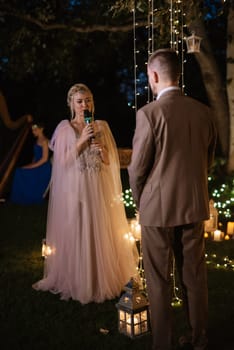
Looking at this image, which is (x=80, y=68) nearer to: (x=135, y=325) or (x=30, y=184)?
(x=30, y=184)

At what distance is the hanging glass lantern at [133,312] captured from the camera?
11.7 feet

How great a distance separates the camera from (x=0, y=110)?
348 inches

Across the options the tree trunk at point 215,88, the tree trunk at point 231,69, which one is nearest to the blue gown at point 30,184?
the tree trunk at point 215,88

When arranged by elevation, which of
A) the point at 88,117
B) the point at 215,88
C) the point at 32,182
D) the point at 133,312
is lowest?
the point at 133,312

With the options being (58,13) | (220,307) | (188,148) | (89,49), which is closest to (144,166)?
(188,148)

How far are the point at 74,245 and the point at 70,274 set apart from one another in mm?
291

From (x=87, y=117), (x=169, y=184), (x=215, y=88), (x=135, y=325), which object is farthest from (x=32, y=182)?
(x=169, y=184)

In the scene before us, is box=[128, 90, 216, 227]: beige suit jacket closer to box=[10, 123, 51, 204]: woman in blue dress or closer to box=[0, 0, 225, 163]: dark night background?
box=[0, 0, 225, 163]: dark night background

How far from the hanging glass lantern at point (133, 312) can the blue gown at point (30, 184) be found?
6.31m

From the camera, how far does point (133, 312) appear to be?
11.6 feet

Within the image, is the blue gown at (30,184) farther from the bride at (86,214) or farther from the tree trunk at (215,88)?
the bride at (86,214)

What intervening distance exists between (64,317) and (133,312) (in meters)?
0.78

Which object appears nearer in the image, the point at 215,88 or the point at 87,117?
the point at 87,117

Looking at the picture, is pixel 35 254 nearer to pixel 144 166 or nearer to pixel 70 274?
pixel 70 274
